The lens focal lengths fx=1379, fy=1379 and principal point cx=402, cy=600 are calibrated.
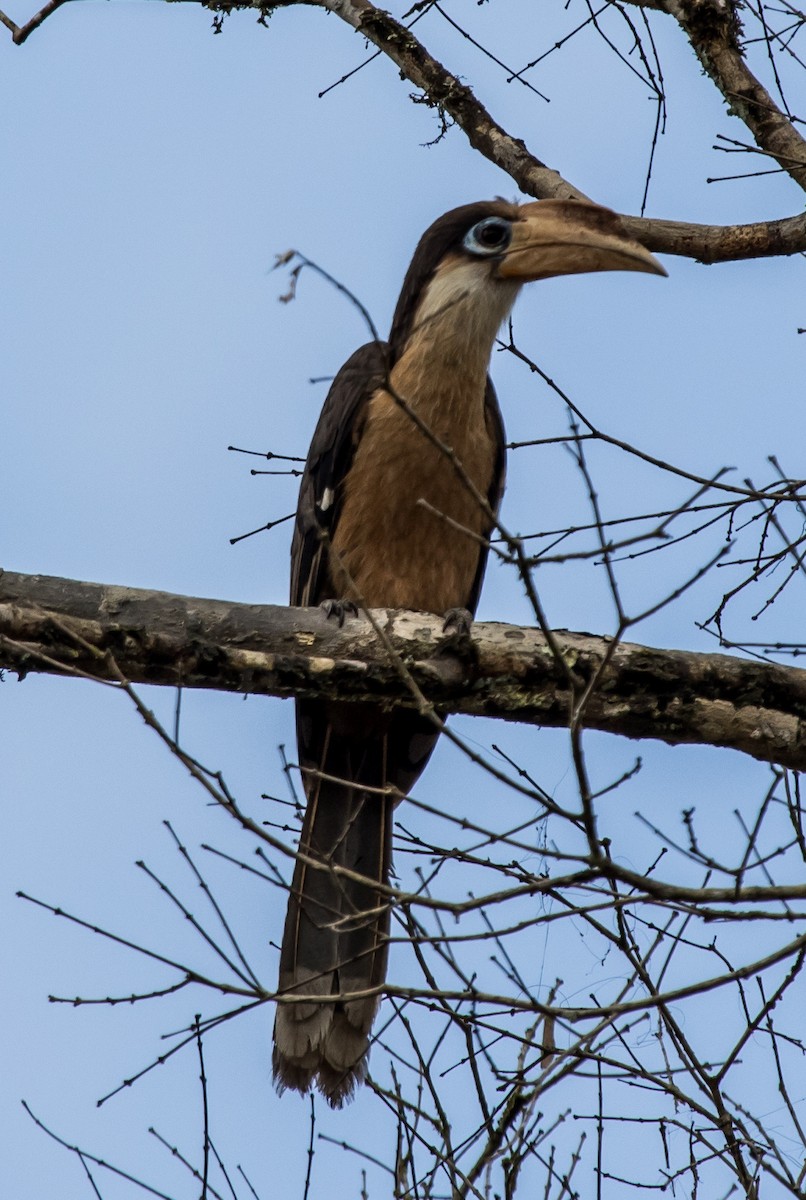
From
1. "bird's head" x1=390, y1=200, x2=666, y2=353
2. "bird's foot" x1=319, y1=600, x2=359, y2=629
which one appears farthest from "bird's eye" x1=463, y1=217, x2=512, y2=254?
"bird's foot" x1=319, y1=600, x2=359, y2=629

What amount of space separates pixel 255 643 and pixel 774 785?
166cm

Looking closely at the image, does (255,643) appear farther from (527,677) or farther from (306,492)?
(306,492)

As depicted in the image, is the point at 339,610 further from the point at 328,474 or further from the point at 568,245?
the point at 568,245

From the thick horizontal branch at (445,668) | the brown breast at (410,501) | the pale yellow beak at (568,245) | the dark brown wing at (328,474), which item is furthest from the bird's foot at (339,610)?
the pale yellow beak at (568,245)

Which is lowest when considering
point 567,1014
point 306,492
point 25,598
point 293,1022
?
point 567,1014

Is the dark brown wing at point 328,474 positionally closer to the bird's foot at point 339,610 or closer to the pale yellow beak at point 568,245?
the pale yellow beak at point 568,245

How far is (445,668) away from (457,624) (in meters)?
0.22

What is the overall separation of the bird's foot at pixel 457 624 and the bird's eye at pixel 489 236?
1918 millimetres

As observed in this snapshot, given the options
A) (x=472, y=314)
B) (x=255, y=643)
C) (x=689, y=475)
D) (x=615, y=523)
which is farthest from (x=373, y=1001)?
(x=472, y=314)

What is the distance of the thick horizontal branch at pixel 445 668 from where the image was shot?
4.09 m

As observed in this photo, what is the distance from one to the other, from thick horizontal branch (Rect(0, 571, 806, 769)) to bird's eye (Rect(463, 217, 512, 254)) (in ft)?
7.00

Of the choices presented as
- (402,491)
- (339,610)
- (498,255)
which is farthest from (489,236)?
(339,610)

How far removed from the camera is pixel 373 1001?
5.12 metres

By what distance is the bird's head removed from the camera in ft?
17.8
